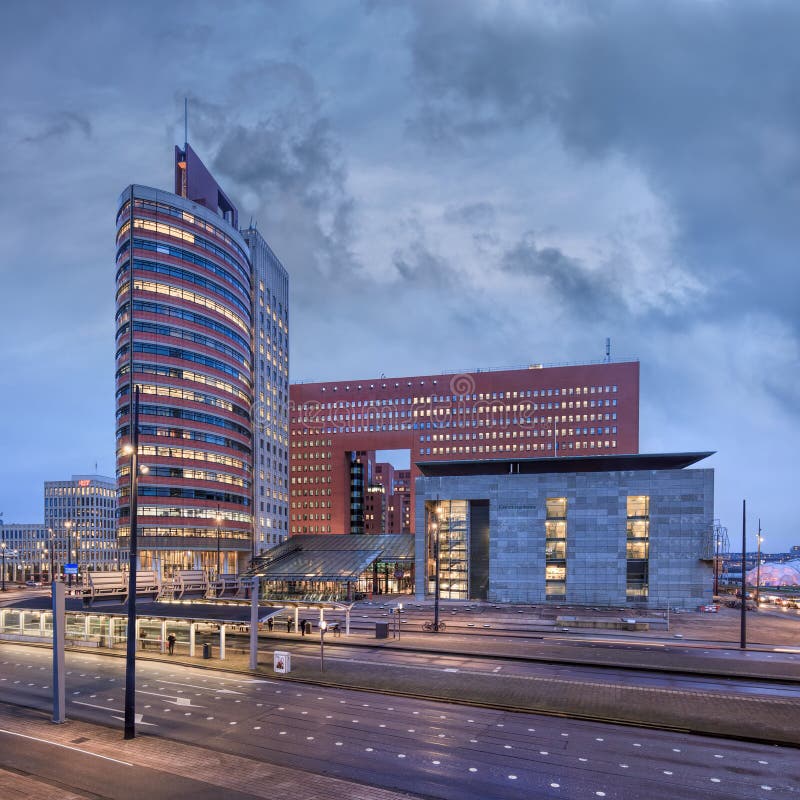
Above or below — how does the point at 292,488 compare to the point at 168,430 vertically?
below

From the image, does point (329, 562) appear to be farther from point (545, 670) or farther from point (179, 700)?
point (179, 700)

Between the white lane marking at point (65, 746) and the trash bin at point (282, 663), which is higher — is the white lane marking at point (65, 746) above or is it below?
above

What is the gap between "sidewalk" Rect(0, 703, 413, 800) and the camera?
17172 millimetres

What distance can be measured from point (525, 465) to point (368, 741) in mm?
61590

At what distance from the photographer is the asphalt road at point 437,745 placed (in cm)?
1819

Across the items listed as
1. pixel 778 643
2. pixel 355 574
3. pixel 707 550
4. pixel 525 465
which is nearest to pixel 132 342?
pixel 355 574

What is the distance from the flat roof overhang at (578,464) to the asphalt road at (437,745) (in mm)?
52807

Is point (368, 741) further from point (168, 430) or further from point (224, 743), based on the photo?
point (168, 430)

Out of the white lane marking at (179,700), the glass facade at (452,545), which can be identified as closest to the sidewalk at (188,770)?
the white lane marking at (179,700)

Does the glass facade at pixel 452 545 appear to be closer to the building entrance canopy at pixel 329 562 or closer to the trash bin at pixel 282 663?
the building entrance canopy at pixel 329 562

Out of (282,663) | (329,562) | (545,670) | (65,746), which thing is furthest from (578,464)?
(65,746)

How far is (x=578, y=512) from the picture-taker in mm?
72125

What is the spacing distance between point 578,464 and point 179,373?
6923 cm

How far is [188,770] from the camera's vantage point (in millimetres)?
18922
